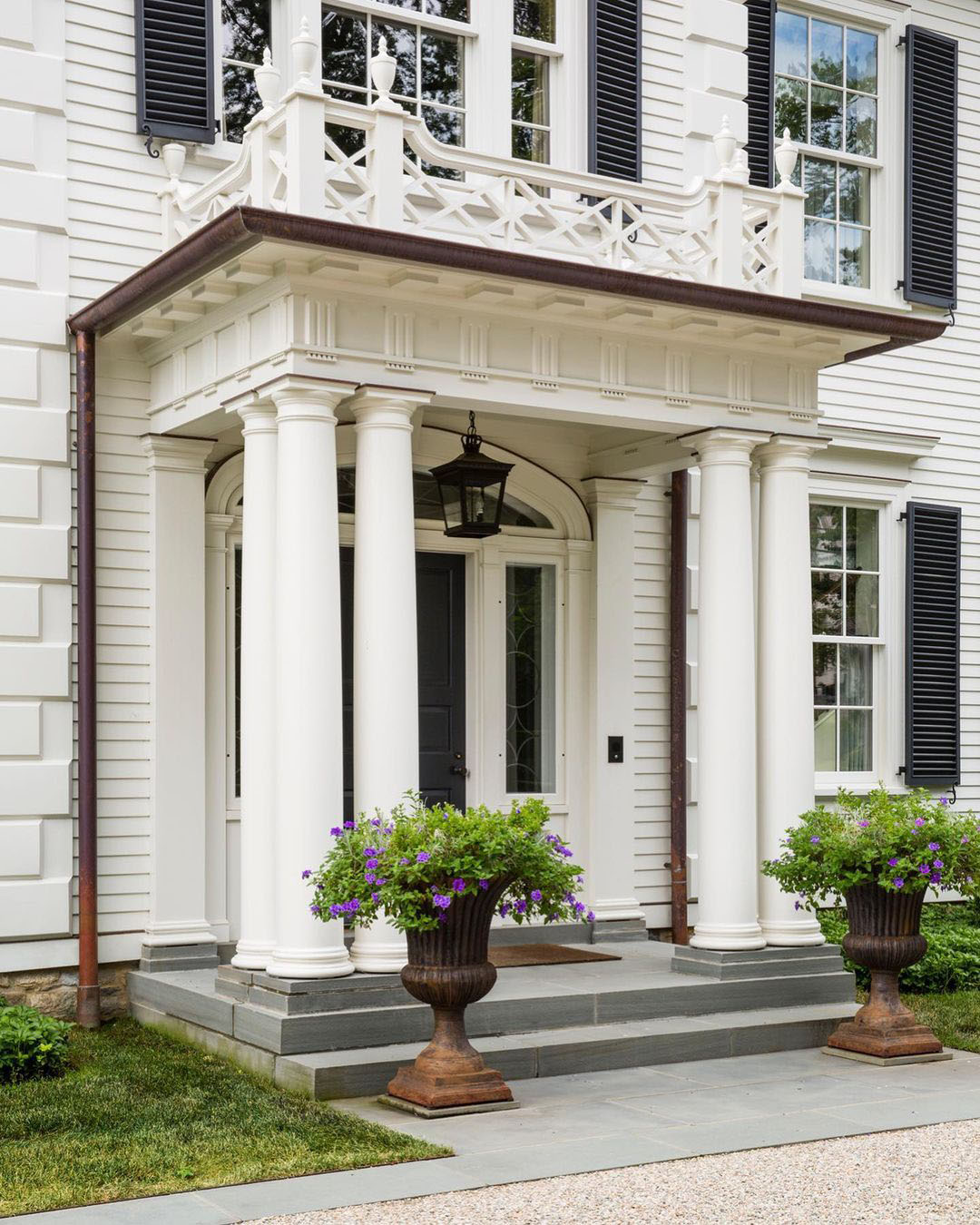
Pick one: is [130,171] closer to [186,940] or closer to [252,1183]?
[186,940]

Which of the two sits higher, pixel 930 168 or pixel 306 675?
pixel 930 168

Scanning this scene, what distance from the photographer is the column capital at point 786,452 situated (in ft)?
31.6

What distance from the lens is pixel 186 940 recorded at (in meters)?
9.18

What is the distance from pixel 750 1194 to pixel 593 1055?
226cm

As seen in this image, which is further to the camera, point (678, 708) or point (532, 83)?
point (678, 708)

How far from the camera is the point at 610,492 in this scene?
1093 cm

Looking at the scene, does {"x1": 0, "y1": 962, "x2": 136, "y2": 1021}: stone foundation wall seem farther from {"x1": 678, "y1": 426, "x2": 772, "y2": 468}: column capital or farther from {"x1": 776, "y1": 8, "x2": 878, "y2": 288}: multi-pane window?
{"x1": 776, "y1": 8, "x2": 878, "y2": 288}: multi-pane window

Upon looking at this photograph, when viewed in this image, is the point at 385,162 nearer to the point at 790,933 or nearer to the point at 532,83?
the point at 532,83

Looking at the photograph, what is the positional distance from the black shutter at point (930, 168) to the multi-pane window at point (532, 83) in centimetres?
351

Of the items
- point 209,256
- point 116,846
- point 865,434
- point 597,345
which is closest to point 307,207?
point 209,256

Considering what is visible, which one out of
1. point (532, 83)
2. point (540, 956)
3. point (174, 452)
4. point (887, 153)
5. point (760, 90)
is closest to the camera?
point (174, 452)

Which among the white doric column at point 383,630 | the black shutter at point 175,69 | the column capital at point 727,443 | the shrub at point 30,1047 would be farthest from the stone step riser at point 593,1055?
the black shutter at point 175,69

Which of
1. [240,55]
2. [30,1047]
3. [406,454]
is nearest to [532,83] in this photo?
[240,55]

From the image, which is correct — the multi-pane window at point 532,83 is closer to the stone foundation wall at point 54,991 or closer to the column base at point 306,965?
the column base at point 306,965
